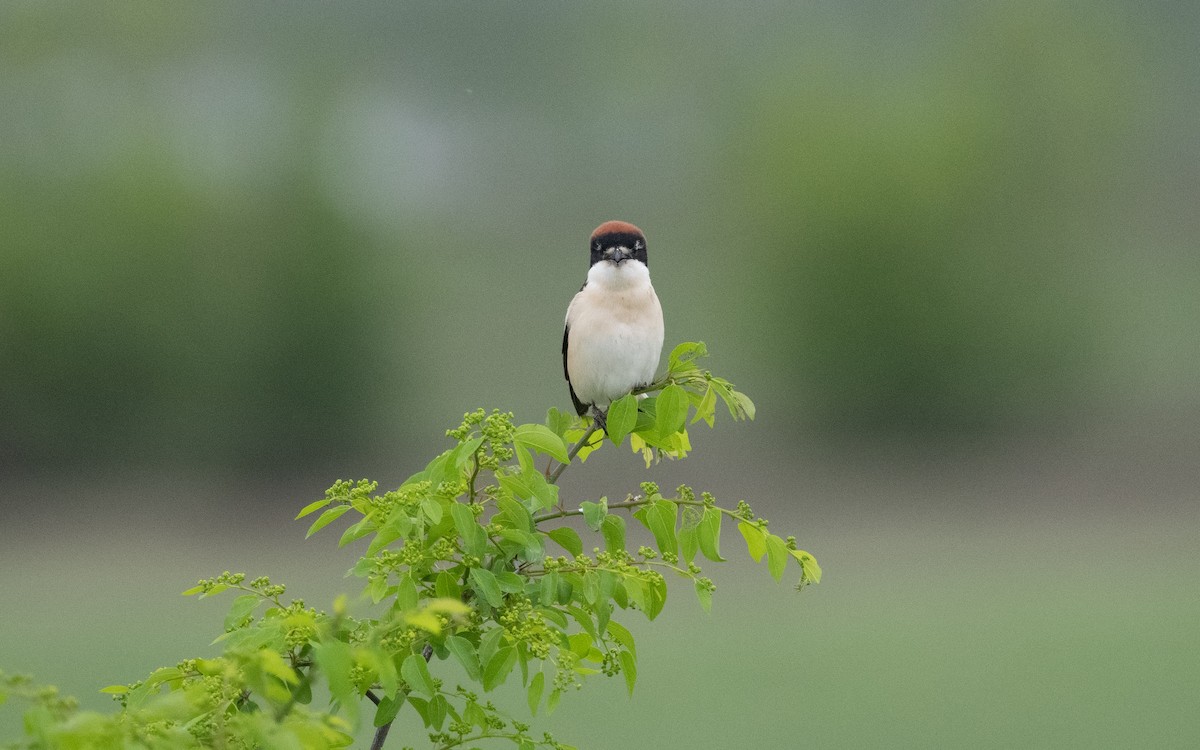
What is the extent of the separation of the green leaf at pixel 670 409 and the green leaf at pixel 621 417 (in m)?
0.05

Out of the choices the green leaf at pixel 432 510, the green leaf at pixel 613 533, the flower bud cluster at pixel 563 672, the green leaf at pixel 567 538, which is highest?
the green leaf at pixel 432 510

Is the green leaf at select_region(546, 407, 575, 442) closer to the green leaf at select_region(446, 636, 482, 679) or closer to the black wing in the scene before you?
the green leaf at select_region(446, 636, 482, 679)

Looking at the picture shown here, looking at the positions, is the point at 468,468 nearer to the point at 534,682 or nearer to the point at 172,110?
the point at 534,682

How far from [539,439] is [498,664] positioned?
366 mm

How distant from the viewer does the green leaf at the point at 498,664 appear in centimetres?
206

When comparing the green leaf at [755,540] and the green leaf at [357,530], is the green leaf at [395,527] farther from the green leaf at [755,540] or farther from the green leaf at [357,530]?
the green leaf at [755,540]

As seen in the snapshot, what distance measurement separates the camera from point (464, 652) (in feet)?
6.77

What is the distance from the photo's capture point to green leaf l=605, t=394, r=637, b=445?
246 cm

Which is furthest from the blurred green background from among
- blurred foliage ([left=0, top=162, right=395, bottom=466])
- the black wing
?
the black wing

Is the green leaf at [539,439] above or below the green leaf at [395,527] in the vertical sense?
above

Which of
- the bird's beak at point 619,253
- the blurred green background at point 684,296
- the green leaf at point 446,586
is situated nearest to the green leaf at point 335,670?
the green leaf at point 446,586

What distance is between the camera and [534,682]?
2244 millimetres

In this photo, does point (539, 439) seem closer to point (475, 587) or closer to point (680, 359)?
point (475, 587)

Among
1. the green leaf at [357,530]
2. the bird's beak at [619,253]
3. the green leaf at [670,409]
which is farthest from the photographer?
the bird's beak at [619,253]
